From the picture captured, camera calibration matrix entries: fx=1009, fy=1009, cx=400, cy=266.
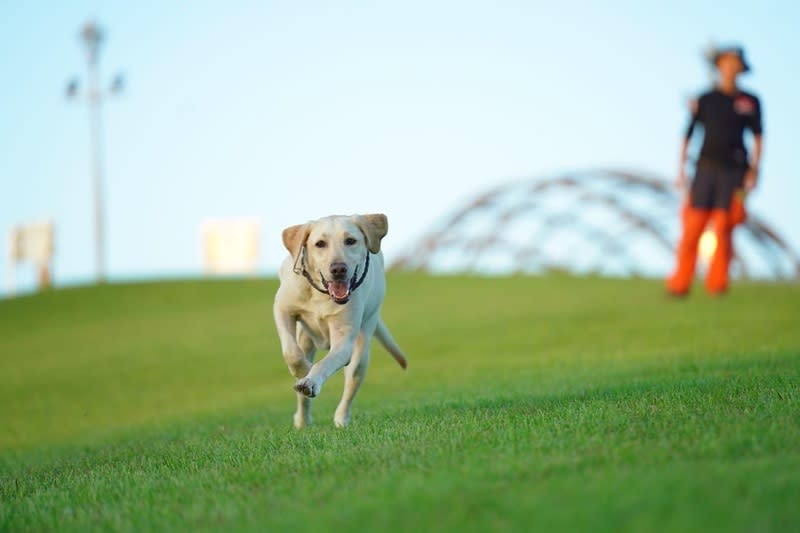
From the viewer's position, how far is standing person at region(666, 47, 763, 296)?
15.0 meters

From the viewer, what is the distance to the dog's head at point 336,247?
19.2 ft

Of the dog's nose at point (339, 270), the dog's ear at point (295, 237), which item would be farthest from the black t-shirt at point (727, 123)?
the dog's nose at point (339, 270)

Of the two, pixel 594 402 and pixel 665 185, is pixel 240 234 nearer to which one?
pixel 665 185

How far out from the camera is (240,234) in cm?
4709

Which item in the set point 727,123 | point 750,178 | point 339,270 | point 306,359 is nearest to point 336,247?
point 339,270

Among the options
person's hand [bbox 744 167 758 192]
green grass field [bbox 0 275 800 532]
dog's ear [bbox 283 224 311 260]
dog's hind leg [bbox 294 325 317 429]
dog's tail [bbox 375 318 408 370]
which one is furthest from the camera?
person's hand [bbox 744 167 758 192]

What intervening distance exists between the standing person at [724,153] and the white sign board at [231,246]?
3315 cm

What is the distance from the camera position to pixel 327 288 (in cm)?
599

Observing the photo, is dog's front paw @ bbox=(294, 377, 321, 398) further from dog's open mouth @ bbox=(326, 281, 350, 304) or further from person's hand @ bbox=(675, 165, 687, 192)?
person's hand @ bbox=(675, 165, 687, 192)

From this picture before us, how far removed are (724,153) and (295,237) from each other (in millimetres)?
10575

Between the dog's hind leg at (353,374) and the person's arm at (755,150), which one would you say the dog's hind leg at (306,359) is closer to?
the dog's hind leg at (353,374)

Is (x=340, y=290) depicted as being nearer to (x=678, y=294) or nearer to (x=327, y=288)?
(x=327, y=288)

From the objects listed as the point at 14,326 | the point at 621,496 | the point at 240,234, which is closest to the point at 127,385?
the point at 14,326

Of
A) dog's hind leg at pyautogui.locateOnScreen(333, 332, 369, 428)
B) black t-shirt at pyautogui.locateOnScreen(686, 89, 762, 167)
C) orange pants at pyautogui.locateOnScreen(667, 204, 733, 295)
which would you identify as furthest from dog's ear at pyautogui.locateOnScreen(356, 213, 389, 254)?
orange pants at pyautogui.locateOnScreen(667, 204, 733, 295)
